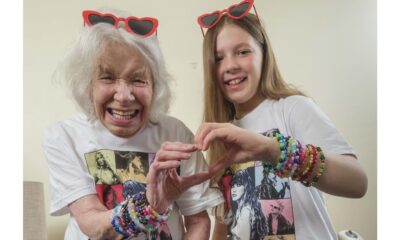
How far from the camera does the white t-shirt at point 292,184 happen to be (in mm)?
957

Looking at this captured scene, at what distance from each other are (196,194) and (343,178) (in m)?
0.29

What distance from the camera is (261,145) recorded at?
0.86m

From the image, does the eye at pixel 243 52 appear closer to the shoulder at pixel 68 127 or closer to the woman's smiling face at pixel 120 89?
the woman's smiling face at pixel 120 89

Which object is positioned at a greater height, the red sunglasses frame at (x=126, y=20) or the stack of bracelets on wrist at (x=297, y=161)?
the red sunglasses frame at (x=126, y=20)

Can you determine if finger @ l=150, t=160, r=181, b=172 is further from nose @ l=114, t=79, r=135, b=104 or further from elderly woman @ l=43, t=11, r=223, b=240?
nose @ l=114, t=79, r=135, b=104

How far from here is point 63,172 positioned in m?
0.97

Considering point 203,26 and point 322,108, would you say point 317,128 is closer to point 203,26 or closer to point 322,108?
point 322,108

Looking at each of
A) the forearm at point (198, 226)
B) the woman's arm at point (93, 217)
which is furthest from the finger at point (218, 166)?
the woman's arm at point (93, 217)

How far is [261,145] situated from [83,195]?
0.36 m

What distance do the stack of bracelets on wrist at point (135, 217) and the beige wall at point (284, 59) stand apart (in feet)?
0.61

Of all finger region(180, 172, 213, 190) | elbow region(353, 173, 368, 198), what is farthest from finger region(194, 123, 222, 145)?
elbow region(353, 173, 368, 198)

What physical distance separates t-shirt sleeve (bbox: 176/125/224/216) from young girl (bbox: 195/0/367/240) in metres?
0.03

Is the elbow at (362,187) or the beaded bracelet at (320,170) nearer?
the beaded bracelet at (320,170)
